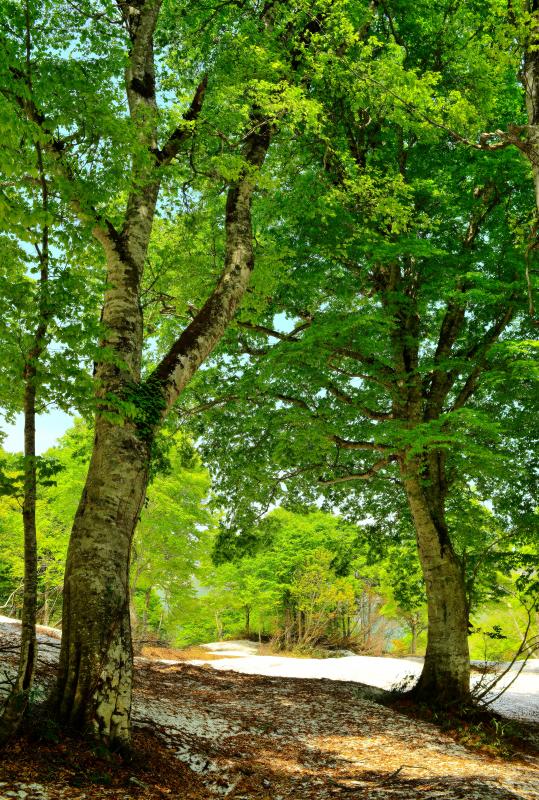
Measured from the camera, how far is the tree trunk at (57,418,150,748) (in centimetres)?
415

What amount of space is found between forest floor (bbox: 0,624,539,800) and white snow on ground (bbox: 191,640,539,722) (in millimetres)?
3787

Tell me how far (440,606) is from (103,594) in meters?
7.14

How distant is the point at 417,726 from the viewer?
7473mm

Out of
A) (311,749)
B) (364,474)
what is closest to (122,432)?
(311,749)

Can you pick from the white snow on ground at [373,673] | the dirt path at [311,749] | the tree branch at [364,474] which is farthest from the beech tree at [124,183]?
the white snow on ground at [373,673]

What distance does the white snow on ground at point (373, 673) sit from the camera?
39.9ft

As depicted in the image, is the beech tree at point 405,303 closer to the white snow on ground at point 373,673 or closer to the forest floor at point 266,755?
the forest floor at point 266,755

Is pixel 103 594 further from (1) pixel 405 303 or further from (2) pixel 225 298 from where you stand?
(1) pixel 405 303

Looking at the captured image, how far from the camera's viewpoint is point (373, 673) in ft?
46.3

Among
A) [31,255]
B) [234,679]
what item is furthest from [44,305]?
[234,679]

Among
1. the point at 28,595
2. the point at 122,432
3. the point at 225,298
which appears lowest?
the point at 28,595

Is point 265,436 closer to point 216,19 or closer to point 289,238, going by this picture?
point 289,238

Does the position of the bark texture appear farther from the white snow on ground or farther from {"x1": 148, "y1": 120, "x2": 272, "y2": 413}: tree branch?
the white snow on ground

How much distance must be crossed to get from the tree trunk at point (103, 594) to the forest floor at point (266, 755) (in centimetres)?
28
